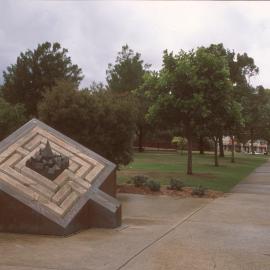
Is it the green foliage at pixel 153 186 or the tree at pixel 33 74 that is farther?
the tree at pixel 33 74

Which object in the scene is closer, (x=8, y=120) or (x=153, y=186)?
(x=153, y=186)

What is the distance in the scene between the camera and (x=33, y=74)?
4722 cm

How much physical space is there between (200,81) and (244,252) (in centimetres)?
1467

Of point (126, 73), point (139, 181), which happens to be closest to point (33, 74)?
point (126, 73)

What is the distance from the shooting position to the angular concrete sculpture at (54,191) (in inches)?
372

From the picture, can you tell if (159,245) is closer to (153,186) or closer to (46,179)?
(46,179)

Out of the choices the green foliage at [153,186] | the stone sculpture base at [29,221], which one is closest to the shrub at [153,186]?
the green foliage at [153,186]

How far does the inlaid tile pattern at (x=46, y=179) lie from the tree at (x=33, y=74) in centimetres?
3413

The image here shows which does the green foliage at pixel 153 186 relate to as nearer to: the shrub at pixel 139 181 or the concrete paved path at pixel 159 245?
the shrub at pixel 139 181

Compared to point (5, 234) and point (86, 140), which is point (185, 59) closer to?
point (86, 140)

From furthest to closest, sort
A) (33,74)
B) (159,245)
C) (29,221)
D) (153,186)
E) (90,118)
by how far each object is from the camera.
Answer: (33,74) → (153,186) → (90,118) → (29,221) → (159,245)

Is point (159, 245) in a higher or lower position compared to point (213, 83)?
lower

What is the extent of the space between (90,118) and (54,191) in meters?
6.86

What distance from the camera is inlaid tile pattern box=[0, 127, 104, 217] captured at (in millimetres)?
9927
